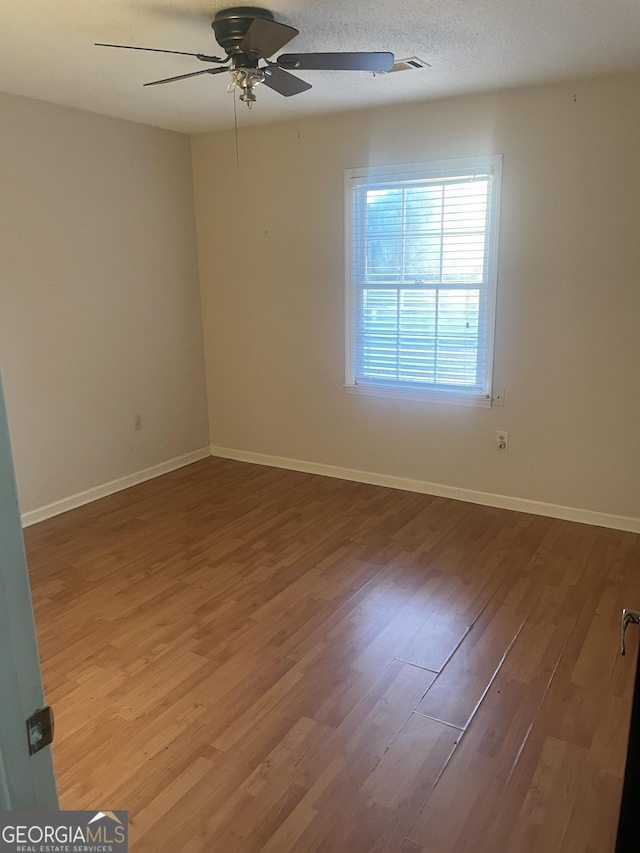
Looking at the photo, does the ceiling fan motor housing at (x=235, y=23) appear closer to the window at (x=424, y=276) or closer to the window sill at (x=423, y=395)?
the window at (x=424, y=276)

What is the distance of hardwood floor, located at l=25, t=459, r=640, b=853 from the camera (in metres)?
1.78

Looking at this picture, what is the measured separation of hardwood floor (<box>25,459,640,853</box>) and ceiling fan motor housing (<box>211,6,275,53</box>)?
239 centimetres

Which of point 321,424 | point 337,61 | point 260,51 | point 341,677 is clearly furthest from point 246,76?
point 321,424

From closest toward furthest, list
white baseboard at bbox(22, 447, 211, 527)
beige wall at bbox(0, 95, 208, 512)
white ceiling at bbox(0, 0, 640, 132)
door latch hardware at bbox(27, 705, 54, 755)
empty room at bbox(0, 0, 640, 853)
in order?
1. door latch hardware at bbox(27, 705, 54, 755)
2. empty room at bbox(0, 0, 640, 853)
3. white ceiling at bbox(0, 0, 640, 132)
4. beige wall at bbox(0, 95, 208, 512)
5. white baseboard at bbox(22, 447, 211, 527)

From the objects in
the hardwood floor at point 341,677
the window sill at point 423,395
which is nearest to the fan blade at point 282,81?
the window sill at point 423,395

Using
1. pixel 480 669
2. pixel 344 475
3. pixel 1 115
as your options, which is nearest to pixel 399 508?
pixel 344 475

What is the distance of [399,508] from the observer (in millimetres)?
4035

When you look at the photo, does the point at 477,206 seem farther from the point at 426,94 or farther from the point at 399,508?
the point at 399,508

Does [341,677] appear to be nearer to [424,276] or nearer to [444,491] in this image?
[444,491]

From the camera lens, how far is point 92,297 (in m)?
4.12

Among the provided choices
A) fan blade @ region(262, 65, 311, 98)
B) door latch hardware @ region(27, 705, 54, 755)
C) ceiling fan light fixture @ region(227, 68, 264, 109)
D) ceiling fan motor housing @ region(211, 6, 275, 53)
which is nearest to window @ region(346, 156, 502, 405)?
fan blade @ region(262, 65, 311, 98)

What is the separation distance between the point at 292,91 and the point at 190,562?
2.40 m

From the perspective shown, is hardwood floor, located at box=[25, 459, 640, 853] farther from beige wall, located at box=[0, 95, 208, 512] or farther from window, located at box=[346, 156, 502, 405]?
window, located at box=[346, 156, 502, 405]

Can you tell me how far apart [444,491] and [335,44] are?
8.88ft
